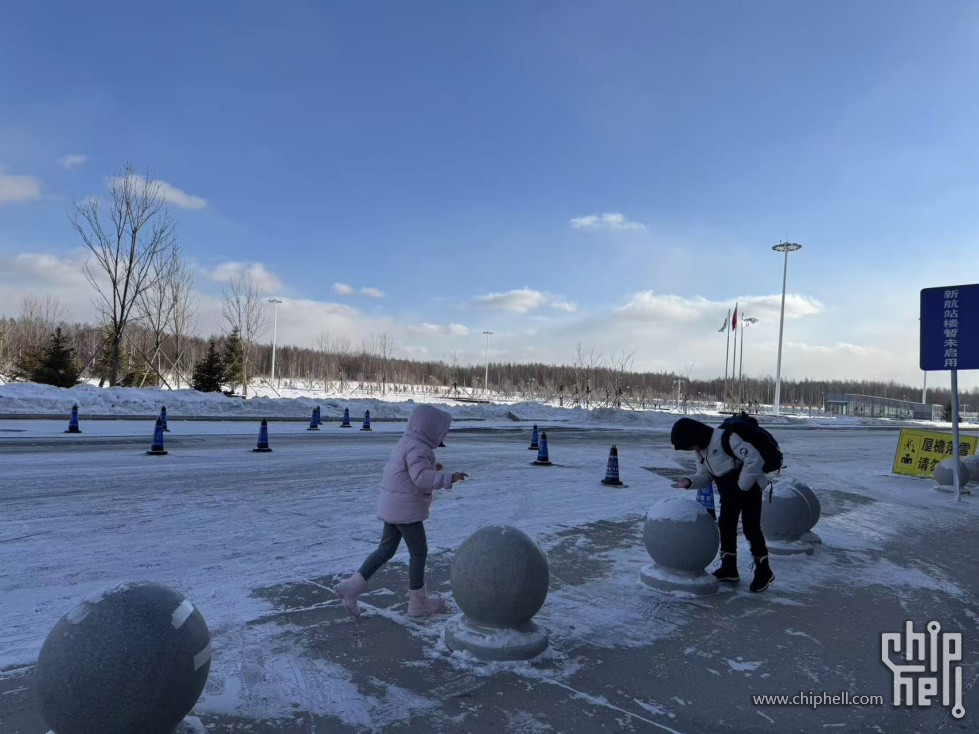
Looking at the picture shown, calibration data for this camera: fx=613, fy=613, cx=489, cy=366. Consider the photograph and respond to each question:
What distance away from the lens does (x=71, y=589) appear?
5.07m

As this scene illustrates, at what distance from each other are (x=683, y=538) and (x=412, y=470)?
2714 mm

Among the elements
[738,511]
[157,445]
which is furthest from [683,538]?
[157,445]

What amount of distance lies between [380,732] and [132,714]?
1135 millimetres

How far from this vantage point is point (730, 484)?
577 centimetres

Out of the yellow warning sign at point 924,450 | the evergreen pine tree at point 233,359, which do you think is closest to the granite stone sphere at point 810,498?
the yellow warning sign at point 924,450

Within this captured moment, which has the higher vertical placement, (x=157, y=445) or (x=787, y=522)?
(x=787, y=522)

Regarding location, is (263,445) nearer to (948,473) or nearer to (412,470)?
(412,470)

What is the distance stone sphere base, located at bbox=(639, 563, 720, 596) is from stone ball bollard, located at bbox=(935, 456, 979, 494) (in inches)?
438

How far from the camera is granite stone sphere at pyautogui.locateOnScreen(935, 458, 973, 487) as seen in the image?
13.4 meters

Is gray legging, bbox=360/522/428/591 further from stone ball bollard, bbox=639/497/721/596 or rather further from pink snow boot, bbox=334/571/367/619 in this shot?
stone ball bollard, bbox=639/497/721/596

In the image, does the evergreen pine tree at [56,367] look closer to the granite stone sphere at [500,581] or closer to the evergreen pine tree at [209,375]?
the evergreen pine tree at [209,375]

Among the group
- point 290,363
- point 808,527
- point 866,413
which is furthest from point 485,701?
point 290,363

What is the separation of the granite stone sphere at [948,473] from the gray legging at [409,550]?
13.7 metres

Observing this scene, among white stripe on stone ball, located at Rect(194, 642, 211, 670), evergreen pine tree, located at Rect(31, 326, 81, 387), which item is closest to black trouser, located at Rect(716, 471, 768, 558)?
white stripe on stone ball, located at Rect(194, 642, 211, 670)
